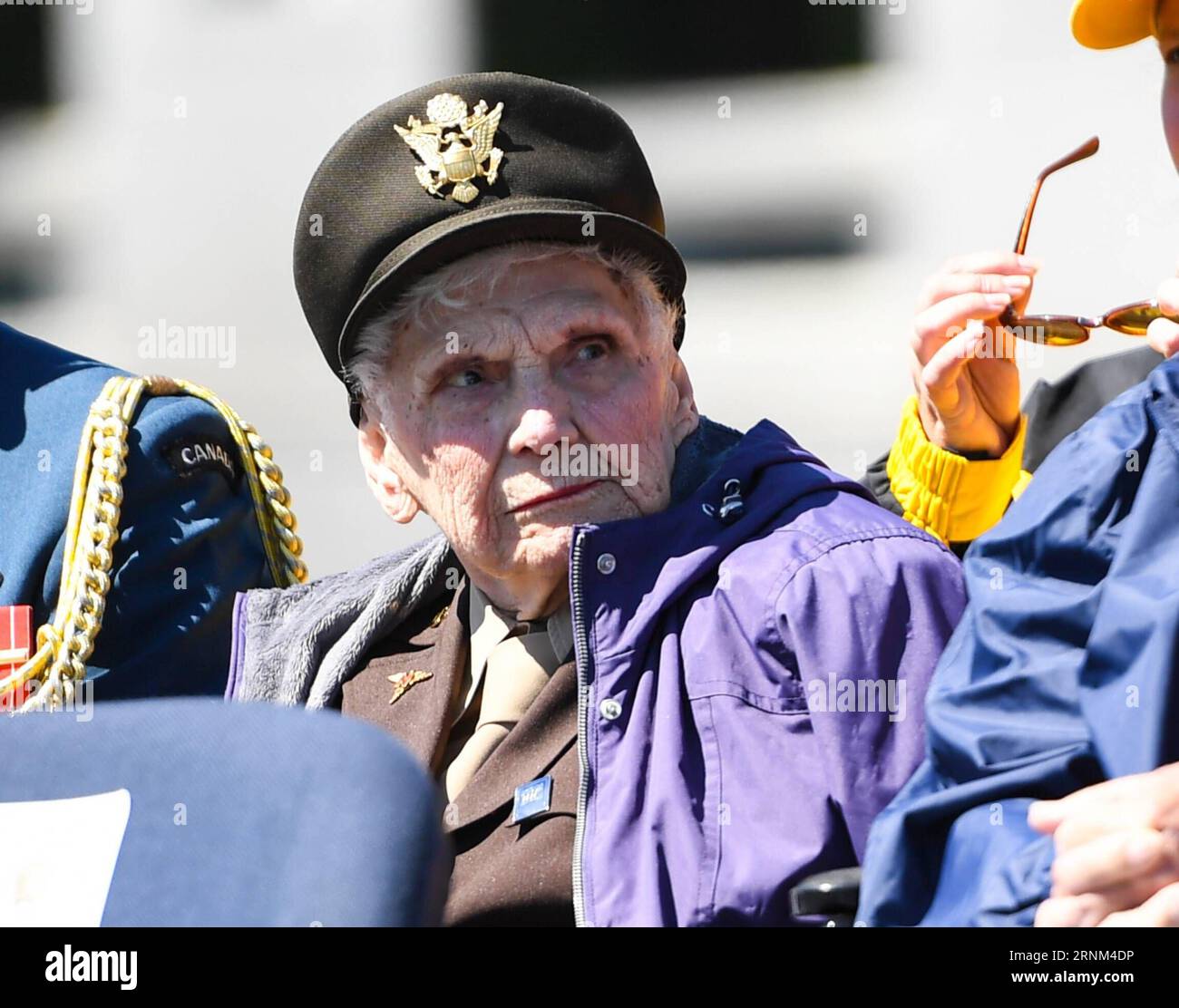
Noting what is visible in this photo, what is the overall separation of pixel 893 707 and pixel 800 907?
1.10 ft

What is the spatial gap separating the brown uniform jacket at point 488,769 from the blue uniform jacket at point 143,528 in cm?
29

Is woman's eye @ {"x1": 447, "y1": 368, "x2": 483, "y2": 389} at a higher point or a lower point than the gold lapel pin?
higher

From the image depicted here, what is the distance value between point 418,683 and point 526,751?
0.29m

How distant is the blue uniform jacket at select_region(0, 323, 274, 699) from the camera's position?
2881mm

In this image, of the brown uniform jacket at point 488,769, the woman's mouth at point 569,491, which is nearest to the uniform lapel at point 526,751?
the brown uniform jacket at point 488,769

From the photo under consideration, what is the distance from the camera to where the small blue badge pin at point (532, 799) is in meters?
2.45

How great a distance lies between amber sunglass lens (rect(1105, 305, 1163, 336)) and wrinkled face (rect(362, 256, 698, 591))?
24.6 inches

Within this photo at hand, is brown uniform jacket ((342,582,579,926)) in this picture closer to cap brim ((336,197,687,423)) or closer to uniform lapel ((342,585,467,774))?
uniform lapel ((342,585,467,774))
